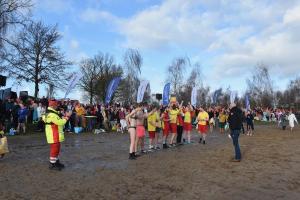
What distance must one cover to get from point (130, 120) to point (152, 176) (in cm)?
393

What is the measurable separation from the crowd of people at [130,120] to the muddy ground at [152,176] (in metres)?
0.88

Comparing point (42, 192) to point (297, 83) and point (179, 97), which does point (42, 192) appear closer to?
point (179, 97)

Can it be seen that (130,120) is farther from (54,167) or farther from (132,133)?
(54,167)

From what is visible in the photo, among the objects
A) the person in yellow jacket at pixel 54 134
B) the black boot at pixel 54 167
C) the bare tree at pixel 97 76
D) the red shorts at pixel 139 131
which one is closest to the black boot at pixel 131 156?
the red shorts at pixel 139 131

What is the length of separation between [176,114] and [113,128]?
10903 millimetres

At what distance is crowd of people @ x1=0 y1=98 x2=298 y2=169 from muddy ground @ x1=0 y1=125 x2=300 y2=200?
882 mm

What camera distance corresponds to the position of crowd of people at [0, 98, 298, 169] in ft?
44.0

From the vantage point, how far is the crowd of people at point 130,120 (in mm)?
13414

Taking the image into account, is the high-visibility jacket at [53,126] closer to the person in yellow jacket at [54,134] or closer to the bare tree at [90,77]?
the person in yellow jacket at [54,134]

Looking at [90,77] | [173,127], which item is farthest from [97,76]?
[173,127]

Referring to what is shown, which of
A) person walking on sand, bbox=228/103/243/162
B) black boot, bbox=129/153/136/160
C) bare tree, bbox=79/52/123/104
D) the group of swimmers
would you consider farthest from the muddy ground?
bare tree, bbox=79/52/123/104

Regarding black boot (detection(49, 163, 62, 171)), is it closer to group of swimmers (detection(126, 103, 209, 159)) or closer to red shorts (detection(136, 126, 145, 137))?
group of swimmers (detection(126, 103, 209, 159))

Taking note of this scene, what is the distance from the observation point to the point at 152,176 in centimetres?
1044

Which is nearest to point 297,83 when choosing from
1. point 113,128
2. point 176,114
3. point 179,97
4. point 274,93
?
point 274,93
